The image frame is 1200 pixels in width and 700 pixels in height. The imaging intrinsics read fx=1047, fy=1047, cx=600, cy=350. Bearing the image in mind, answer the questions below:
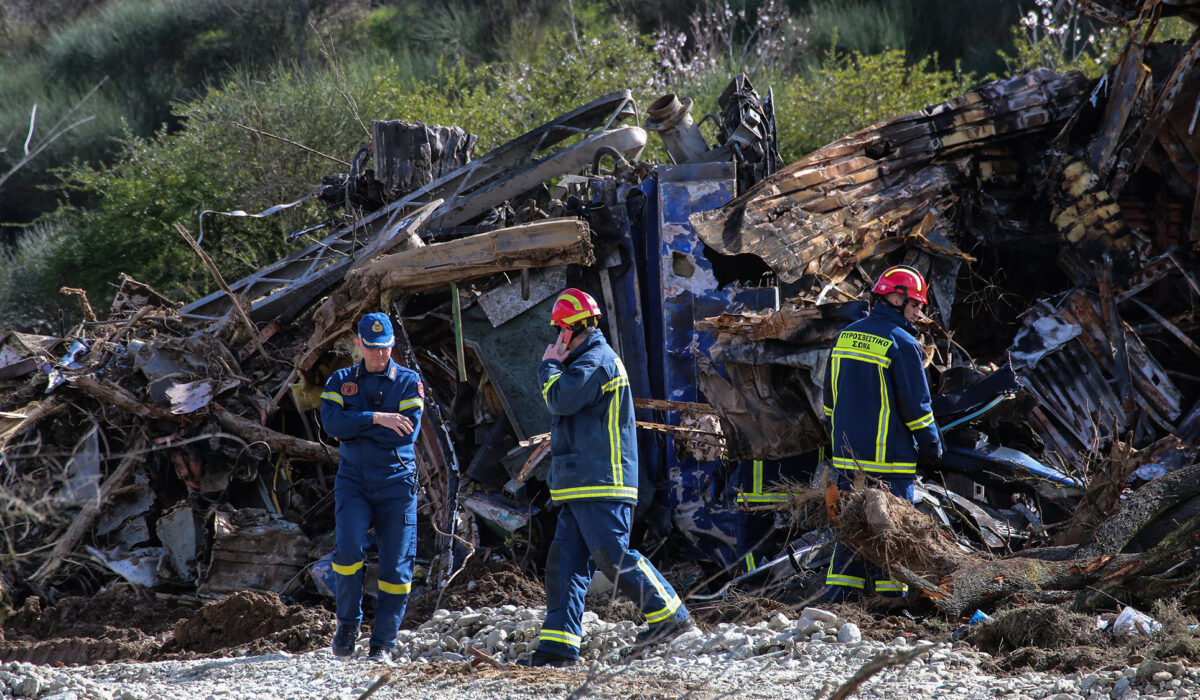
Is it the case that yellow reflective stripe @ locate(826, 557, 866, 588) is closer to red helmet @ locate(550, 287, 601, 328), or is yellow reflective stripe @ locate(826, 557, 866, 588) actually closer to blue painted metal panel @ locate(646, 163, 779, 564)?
blue painted metal panel @ locate(646, 163, 779, 564)

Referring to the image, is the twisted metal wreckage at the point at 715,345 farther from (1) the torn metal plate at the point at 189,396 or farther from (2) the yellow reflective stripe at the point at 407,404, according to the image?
(2) the yellow reflective stripe at the point at 407,404

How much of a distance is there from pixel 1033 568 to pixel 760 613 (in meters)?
1.28

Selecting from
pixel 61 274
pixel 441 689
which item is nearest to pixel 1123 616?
pixel 441 689

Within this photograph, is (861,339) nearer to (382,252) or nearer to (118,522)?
(382,252)

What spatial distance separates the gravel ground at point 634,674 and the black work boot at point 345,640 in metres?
0.06

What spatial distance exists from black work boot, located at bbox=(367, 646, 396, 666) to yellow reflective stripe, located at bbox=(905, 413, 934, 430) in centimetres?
283

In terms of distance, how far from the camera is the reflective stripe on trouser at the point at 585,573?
4820 millimetres

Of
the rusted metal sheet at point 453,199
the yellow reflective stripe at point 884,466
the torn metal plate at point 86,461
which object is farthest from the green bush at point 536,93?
the yellow reflective stripe at point 884,466

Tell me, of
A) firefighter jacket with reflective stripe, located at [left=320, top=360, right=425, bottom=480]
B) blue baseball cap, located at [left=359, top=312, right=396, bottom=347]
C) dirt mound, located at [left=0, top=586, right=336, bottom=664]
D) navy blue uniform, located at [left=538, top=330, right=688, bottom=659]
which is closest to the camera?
navy blue uniform, located at [left=538, top=330, right=688, bottom=659]

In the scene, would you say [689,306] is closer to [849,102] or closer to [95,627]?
[95,627]

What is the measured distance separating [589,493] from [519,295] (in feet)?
8.22

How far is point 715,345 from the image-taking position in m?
6.18

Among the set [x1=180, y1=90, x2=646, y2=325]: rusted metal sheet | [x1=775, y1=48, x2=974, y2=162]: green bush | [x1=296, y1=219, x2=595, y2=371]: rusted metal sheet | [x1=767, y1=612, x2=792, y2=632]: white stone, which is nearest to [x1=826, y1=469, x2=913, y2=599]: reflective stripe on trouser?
[x1=767, y1=612, x2=792, y2=632]: white stone

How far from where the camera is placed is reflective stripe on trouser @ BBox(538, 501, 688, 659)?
15.8 ft
